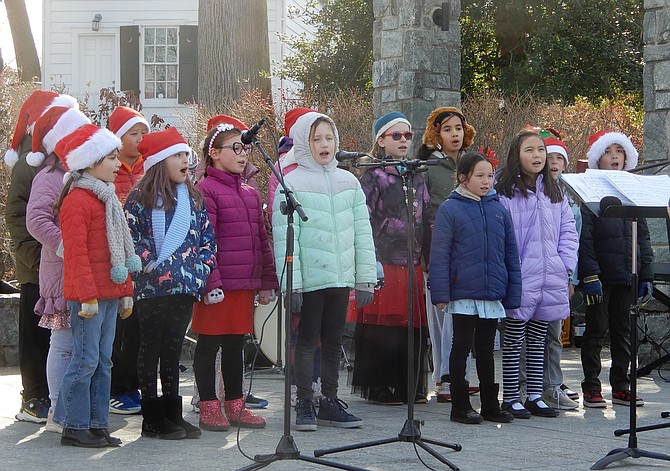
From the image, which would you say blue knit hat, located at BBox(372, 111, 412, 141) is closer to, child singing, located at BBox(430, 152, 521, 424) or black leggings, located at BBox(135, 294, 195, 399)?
child singing, located at BBox(430, 152, 521, 424)

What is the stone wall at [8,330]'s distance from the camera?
10453 mm

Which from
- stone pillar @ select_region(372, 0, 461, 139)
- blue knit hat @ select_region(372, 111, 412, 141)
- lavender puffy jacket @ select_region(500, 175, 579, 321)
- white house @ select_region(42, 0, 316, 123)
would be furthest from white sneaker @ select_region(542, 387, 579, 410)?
white house @ select_region(42, 0, 316, 123)

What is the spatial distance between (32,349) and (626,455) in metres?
3.71

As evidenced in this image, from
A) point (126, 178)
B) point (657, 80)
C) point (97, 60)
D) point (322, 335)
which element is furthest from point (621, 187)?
point (97, 60)

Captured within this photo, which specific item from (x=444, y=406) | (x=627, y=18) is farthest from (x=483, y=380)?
(x=627, y=18)

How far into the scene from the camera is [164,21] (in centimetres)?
2597

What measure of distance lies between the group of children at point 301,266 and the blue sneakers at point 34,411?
11mm

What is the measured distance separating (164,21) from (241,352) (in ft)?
64.3

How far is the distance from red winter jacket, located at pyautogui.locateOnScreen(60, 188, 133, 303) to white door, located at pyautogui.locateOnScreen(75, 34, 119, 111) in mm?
20031

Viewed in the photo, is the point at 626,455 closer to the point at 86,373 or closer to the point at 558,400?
the point at 558,400

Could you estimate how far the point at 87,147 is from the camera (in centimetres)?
675

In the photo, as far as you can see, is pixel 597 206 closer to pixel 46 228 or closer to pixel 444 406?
pixel 444 406

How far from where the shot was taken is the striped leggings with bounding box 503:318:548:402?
8.00 m

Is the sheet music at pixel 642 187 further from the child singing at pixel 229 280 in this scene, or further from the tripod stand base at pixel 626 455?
the child singing at pixel 229 280
